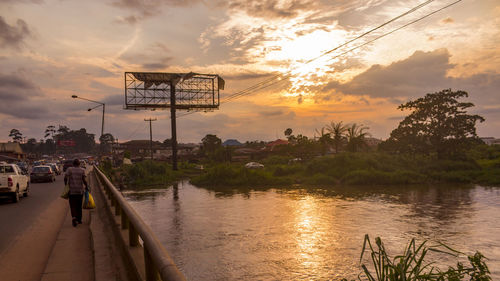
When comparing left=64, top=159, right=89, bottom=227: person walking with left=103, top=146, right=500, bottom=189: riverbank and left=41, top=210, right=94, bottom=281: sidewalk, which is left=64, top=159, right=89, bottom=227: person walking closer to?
left=41, top=210, right=94, bottom=281: sidewalk

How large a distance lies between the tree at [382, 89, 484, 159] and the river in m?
12.9

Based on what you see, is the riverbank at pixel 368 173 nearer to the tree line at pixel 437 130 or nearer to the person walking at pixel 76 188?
the tree line at pixel 437 130

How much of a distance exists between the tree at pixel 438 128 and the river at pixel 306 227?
12908mm

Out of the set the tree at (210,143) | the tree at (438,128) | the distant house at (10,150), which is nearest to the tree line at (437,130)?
the tree at (438,128)

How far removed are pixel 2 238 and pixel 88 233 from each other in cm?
231

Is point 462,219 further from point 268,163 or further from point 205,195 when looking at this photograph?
point 268,163

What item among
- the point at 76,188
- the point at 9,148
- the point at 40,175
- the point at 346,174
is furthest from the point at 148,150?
the point at 76,188

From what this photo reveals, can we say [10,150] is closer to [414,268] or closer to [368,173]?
[368,173]

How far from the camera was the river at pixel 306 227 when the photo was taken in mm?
14508

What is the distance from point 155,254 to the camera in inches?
145

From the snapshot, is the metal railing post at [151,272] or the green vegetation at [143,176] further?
the green vegetation at [143,176]

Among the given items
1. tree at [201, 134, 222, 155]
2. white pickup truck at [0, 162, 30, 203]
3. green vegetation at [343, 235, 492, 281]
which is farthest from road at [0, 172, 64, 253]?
tree at [201, 134, 222, 155]

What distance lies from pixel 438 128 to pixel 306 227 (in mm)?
34400

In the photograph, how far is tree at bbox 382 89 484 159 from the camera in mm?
46688
